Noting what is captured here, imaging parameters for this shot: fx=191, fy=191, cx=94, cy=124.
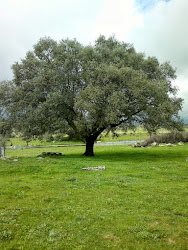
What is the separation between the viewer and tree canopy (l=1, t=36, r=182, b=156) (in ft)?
84.8

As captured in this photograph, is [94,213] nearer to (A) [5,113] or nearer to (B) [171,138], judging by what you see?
(A) [5,113]

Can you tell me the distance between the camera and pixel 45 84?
28.7 meters

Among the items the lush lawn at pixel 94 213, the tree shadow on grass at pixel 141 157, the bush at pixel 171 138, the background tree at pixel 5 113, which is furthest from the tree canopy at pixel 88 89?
the bush at pixel 171 138

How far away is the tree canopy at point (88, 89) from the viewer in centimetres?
2586

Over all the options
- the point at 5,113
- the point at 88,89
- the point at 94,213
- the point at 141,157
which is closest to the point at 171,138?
the point at 141,157

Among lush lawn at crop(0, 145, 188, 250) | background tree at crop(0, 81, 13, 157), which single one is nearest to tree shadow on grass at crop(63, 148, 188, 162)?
background tree at crop(0, 81, 13, 157)

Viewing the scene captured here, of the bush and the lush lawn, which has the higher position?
the bush

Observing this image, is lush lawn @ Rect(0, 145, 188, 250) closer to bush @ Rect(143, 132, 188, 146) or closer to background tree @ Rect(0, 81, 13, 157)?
background tree @ Rect(0, 81, 13, 157)

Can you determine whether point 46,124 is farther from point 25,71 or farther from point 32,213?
point 32,213

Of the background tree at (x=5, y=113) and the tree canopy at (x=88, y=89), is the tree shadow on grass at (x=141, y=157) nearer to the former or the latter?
the tree canopy at (x=88, y=89)

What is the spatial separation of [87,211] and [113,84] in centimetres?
1941

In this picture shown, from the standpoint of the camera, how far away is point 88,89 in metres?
26.0

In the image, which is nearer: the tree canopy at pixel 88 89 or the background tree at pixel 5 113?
the tree canopy at pixel 88 89

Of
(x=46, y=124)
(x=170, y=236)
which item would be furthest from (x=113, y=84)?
(x=170, y=236)
